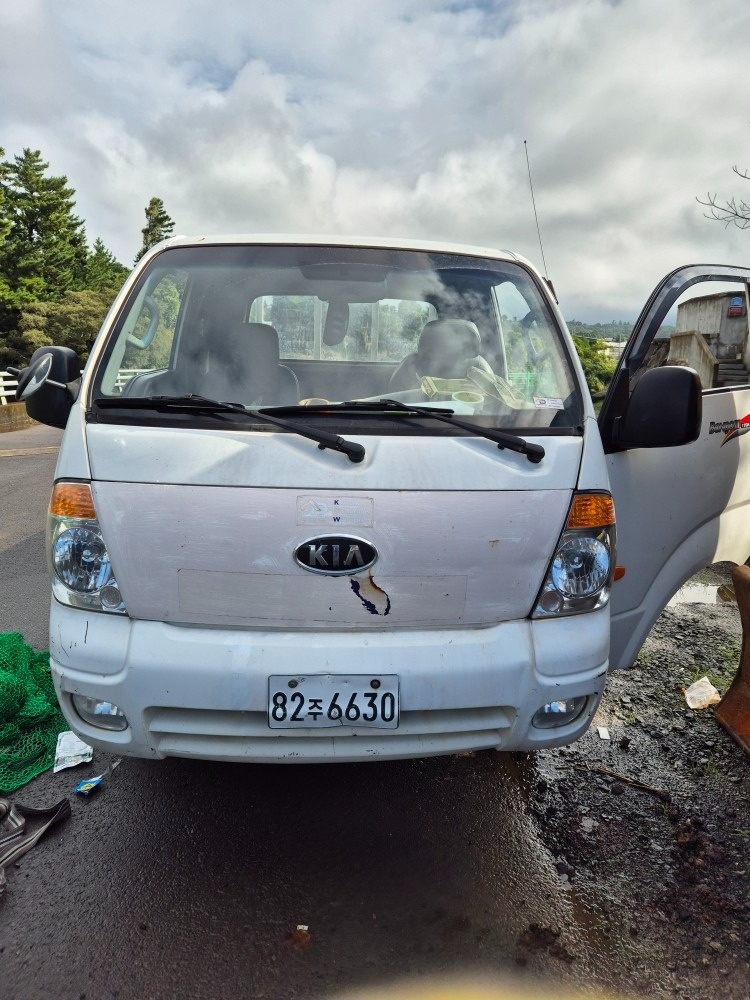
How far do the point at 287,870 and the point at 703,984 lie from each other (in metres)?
1.27

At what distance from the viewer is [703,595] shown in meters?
4.96

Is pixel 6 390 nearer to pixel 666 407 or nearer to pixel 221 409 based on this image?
pixel 221 409

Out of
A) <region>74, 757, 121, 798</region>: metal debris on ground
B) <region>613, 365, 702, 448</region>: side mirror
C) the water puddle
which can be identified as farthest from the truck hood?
the water puddle

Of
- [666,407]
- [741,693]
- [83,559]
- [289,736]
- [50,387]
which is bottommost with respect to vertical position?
[741,693]

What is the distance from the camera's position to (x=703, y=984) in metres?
1.91

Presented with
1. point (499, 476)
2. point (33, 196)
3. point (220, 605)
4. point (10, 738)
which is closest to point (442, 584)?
point (499, 476)

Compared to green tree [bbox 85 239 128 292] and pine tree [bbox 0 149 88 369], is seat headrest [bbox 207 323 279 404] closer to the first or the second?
pine tree [bbox 0 149 88 369]

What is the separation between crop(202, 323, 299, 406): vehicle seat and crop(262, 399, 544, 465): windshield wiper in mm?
195

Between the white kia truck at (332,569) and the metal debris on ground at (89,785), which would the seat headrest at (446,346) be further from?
the metal debris on ground at (89,785)

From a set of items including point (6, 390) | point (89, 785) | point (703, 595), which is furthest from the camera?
point (6, 390)

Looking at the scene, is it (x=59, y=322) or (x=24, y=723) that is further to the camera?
(x=59, y=322)

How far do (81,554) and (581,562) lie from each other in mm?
1568

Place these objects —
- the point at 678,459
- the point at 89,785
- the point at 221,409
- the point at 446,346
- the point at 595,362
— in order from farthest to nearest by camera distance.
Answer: the point at 595,362
the point at 678,459
the point at 446,346
the point at 89,785
the point at 221,409

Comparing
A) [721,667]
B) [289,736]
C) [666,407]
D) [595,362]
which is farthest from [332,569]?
[595,362]
